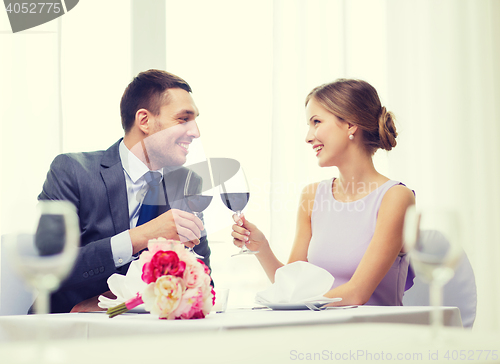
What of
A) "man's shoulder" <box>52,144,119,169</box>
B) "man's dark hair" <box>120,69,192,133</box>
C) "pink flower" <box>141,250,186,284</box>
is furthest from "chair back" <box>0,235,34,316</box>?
"man's dark hair" <box>120,69,192,133</box>

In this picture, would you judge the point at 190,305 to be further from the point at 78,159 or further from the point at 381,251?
the point at 78,159

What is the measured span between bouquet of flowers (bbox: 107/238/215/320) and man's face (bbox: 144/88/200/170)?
1.03 m

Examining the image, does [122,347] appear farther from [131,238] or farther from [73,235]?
[131,238]

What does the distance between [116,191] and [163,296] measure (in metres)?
0.85

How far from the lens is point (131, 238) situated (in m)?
1.32

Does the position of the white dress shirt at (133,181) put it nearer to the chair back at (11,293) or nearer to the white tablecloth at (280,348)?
the chair back at (11,293)

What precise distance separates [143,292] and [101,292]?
0.76 meters

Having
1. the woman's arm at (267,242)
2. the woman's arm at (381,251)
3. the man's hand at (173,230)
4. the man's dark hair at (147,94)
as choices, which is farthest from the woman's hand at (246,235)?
the man's dark hair at (147,94)

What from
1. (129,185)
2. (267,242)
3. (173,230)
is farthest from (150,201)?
(267,242)

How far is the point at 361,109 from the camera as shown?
151cm

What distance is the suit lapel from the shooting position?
1.46 metres

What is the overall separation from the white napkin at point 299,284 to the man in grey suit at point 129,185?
14.2 inches

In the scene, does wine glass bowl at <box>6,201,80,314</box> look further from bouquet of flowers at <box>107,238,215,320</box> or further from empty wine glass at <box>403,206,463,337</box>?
empty wine glass at <box>403,206,463,337</box>

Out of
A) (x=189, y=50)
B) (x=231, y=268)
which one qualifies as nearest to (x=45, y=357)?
(x=231, y=268)
